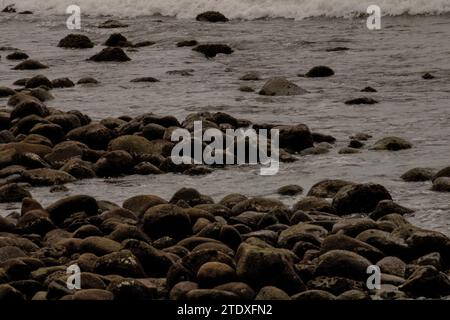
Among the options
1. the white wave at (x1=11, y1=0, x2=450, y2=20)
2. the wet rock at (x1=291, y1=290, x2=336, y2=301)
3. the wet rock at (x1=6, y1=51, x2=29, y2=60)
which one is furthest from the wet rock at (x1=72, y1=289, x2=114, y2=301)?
the white wave at (x1=11, y1=0, x2=450, y2=20)

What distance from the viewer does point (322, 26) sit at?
64.6 feet

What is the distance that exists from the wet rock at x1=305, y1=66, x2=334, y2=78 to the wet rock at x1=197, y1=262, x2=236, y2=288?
8.25 m

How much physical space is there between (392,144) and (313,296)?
170 inches

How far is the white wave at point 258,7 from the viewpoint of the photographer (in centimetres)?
1985

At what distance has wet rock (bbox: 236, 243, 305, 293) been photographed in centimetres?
629

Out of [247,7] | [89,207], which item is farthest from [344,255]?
[247,7]

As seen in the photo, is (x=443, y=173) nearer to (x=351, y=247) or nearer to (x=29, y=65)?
(x=351, y=247)

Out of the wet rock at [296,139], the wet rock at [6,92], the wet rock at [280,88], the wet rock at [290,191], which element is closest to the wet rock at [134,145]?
the wet rock at [296,139]

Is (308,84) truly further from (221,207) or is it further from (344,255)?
(344,255)

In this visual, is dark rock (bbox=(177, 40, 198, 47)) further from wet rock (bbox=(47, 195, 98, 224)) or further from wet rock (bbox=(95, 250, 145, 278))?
wet rock (bbox=(95, 250, 145, 278))

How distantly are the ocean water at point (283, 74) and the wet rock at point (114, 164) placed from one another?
18cm

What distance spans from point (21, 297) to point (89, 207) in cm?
194

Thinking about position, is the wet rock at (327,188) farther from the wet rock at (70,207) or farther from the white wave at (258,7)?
the white wave at (258,7)

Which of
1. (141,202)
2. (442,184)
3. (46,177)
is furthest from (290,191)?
(46,177)
